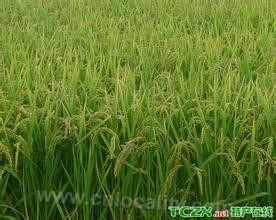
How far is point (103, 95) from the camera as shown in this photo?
71.3 inches

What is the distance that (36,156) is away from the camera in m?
1.56

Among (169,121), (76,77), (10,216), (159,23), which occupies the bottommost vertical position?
(10,216)

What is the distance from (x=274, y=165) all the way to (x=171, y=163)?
0.30 metres

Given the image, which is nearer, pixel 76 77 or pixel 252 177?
pixel 252 177

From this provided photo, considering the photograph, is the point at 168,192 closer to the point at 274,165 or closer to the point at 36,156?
the point at 274,165

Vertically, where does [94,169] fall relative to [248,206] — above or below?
above

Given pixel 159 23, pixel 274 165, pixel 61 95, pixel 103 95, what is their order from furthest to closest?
1. pixel 159 23
2. pixel 103 95
3. pixel 61 95
4. pixel 274 165

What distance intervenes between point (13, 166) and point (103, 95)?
0.46m

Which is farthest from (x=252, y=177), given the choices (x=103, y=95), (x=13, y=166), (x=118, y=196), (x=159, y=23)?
(x=159, y=23)

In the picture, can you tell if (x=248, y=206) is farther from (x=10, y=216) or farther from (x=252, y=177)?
(x=10, y=216)

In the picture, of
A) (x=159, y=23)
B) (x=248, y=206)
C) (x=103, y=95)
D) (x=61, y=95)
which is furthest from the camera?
(x=159, y=23)

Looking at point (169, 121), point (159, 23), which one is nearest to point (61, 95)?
point (169, 121)

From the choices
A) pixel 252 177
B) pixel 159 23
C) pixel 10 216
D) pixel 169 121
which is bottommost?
pixel 10 216

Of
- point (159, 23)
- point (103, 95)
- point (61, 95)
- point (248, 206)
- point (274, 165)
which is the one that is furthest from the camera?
point (159, 23)
